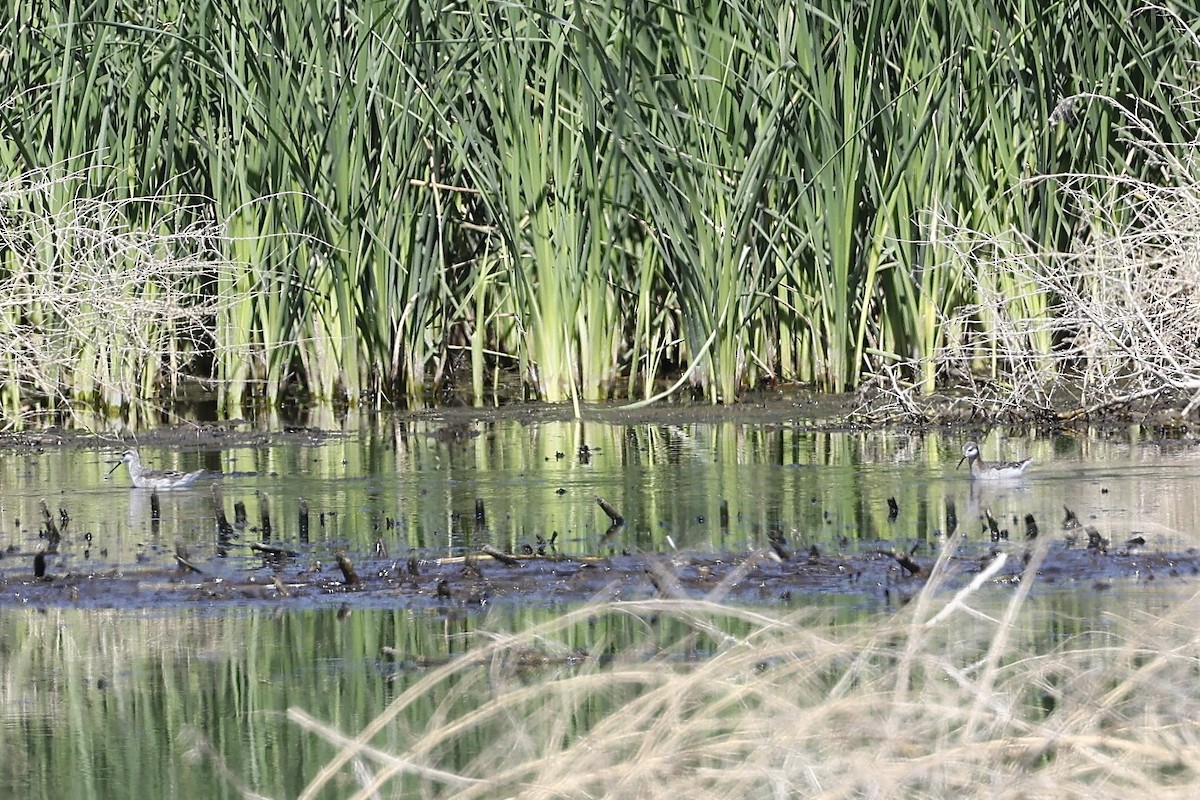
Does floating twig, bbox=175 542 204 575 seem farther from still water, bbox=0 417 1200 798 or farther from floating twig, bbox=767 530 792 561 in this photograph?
floating twig, bbox=767 530 792 561

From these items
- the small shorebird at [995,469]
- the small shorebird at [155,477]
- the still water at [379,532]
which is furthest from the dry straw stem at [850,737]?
the small shorebird at [155,477]

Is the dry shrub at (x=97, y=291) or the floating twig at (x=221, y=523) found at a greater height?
the dry shrub at (x=97, y=291)

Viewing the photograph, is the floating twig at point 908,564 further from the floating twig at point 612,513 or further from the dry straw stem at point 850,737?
the dry straw stem at point 850,737

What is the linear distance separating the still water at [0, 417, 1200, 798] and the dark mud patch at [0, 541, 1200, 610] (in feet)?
0.19

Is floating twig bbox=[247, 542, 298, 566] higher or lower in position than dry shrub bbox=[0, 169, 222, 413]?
lower

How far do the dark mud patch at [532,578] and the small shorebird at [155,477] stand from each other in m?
2.00

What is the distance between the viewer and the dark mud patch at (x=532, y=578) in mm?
6926

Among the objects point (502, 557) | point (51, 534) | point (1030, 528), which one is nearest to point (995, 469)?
point (1030, 528)

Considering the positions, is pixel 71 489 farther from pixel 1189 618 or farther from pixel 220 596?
pixel 1189 618

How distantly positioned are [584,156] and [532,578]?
5579 mm

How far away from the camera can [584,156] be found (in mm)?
12398

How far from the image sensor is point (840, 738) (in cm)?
358

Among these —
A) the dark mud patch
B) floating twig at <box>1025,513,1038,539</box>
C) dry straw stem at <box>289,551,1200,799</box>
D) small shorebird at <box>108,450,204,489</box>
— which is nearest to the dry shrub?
small shorebird at <box>108,450,204,489</box>

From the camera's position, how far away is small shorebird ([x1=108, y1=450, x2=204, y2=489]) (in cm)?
963
